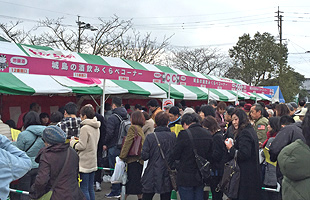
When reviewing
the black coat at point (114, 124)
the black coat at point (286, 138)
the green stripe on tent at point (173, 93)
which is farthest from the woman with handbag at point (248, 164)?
the green stripe on tent at point (173, 93)

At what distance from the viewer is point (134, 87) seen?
33.5ft

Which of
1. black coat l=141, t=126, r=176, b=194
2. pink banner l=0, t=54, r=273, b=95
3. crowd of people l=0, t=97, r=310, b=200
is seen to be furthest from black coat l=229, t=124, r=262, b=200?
pink banner l=0, t=54, r=273, b=95

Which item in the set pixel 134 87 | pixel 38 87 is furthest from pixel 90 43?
pixel 38 87

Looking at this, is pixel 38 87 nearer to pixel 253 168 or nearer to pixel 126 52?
pixel 253 168

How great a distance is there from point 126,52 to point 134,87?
19615 mm

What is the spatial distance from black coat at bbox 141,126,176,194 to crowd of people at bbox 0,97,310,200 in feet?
0.05

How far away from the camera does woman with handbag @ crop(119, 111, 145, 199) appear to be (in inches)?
200

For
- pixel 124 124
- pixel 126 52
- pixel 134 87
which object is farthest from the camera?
pixel 126 52

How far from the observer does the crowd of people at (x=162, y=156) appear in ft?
8.07

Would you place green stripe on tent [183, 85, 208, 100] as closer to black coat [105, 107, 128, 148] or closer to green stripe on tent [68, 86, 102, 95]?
green stripe on tent [68, 86, 102, 95]

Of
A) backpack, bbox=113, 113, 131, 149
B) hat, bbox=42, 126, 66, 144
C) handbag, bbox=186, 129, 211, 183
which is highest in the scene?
hat, bbox=42, 126, 66, 144

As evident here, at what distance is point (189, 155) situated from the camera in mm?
4180

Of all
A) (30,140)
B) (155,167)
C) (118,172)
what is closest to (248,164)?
(155,167)

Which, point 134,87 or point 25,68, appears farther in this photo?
point 134,87
